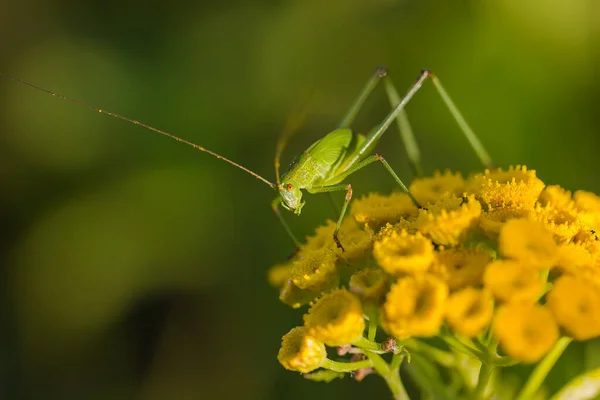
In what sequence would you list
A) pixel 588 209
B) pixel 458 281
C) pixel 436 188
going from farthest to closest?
pixel 436 188
pixel 588 209
pixel 458 281

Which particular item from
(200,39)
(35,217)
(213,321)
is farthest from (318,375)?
(200,39)

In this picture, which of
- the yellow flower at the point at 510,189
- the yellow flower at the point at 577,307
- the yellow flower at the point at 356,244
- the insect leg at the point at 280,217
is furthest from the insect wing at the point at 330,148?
the yellow flower at the point at 577,307

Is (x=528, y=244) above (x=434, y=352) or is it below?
above

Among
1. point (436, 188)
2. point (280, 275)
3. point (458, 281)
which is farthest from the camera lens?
point (280, 275)

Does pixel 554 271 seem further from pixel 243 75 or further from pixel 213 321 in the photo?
pixel 243 75

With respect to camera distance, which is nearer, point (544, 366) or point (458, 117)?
point (544, 366)

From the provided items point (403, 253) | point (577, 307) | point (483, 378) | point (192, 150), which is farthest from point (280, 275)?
point (192, 150)

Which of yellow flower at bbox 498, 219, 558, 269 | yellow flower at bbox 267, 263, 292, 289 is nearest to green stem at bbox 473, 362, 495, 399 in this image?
yellow flower at bbox 498, 219, 558, 269

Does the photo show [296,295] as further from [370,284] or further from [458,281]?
[458,281]
